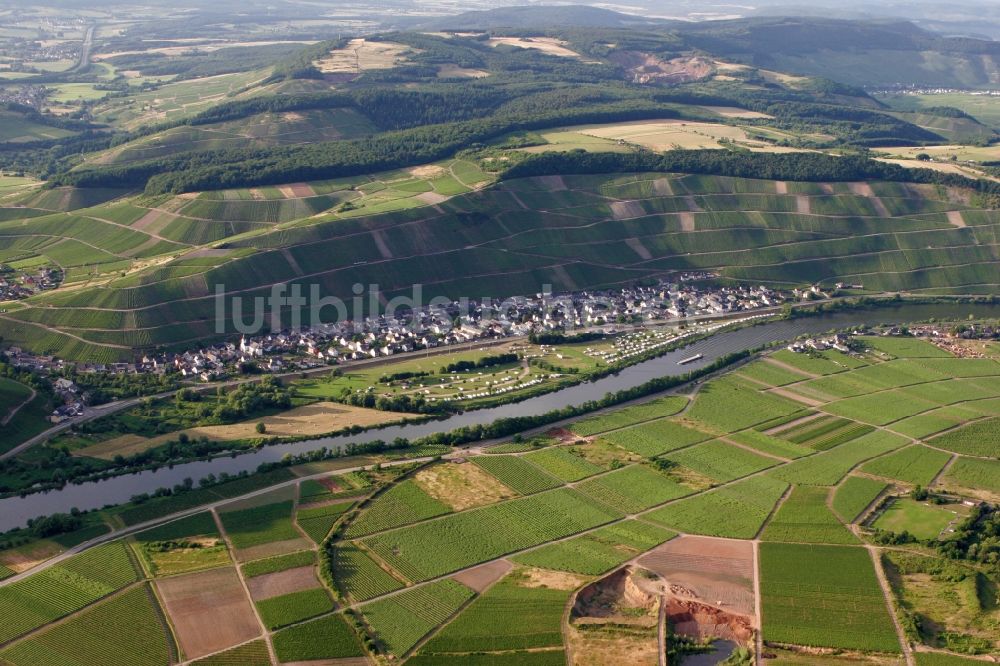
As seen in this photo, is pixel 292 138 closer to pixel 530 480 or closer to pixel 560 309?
pixel 560 309

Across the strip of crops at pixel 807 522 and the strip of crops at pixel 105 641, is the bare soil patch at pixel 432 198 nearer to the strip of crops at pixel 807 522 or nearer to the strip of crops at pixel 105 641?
the strip of crops at pixel 807 522

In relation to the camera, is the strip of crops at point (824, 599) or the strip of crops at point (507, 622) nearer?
the strip of crops at point (507, 622)

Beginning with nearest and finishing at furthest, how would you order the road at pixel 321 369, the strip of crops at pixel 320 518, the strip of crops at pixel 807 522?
the strip of crops at pixel 320 518
the strip of crops at pixel 807 522
the road at pixel 321 369

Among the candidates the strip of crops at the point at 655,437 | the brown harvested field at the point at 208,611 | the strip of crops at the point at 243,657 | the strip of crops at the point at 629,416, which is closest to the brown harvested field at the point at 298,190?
the strip of crops at the point at 629,416

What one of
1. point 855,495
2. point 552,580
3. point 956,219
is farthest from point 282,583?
point 956,219

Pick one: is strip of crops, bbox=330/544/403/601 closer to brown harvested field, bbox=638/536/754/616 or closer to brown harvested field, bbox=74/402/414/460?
brown harvested field, bbox=638/536/754/616

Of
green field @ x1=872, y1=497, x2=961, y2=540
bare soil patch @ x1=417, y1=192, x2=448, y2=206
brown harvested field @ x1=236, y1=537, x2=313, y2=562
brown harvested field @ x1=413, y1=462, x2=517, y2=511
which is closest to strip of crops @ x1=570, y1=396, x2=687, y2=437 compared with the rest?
brown harvested field @ x1=413, y1=462, x2=517, y2=511

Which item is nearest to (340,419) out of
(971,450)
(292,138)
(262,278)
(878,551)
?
(262,278)
